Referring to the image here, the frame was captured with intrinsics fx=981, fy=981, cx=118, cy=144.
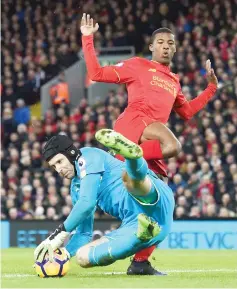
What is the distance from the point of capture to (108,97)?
77.3 ft

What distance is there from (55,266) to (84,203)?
2.39ft

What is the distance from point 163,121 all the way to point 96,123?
11.7 metres

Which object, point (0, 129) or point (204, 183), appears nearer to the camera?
point (204, 183)

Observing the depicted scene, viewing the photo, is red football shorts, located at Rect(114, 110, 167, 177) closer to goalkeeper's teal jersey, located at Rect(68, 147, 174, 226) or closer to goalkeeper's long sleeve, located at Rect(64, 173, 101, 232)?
goalkeeper's teal jersey, located at Rect(68, 147, 174, 226)

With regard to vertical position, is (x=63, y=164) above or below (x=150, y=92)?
below

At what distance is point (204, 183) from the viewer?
61.7 ft

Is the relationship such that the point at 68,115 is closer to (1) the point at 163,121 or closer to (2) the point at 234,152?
(2) the point at 234,152

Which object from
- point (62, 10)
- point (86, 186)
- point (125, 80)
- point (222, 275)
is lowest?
point (222, 275)

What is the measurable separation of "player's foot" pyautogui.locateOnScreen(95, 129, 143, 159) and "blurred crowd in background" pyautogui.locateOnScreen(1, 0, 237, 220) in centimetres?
962

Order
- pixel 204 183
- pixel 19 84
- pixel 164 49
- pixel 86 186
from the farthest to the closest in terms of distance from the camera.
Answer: pixel 19 84 → pixel 204 183 → pixel 164 49 → pixel 86 186

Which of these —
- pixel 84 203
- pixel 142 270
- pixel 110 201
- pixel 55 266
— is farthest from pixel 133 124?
pixel 55 266

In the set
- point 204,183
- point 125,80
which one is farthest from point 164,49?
point 204,183

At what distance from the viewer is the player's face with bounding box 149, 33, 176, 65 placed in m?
10.7

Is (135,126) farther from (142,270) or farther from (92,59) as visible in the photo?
(142,270)
